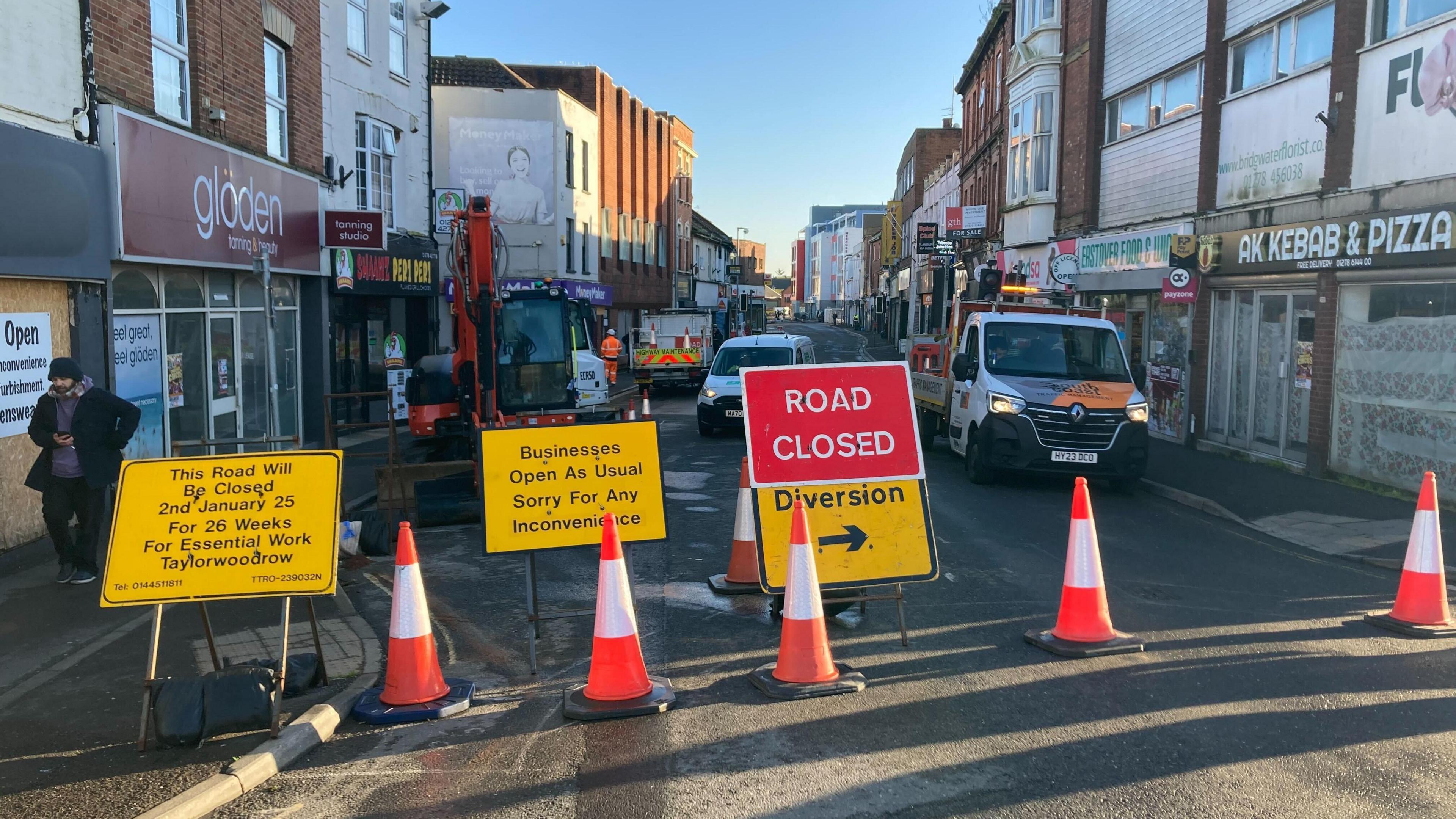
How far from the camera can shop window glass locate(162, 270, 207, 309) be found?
11.9 meters

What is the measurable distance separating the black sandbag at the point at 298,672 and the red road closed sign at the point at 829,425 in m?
2.70

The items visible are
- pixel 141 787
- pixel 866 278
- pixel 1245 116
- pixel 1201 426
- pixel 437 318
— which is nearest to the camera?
pixel 141 787

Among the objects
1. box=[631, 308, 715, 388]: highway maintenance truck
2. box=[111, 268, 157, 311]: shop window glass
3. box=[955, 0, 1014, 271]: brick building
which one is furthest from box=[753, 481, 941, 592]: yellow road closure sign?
box=[955, 0, 1014, 271]: brick building

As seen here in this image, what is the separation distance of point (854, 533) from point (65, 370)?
604cm

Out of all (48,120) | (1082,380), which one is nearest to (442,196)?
(48,120)

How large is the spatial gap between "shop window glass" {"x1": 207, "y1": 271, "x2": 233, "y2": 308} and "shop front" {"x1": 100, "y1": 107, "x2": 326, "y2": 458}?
0.7 inches

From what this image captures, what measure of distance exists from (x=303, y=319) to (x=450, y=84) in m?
21.7

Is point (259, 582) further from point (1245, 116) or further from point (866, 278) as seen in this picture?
point (866, 278)

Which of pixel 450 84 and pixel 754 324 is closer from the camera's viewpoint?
pixel 450 84

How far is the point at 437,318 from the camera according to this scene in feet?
76.7

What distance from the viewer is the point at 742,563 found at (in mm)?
7844

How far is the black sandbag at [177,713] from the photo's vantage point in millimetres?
4812

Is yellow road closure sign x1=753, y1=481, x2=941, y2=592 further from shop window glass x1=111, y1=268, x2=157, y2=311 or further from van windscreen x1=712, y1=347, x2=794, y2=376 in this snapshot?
van windscreen x1=712, y1=347, x2=794, y2=376

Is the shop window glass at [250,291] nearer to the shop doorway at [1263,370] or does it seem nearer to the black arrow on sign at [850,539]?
the black arrow on sign at [850,539]
